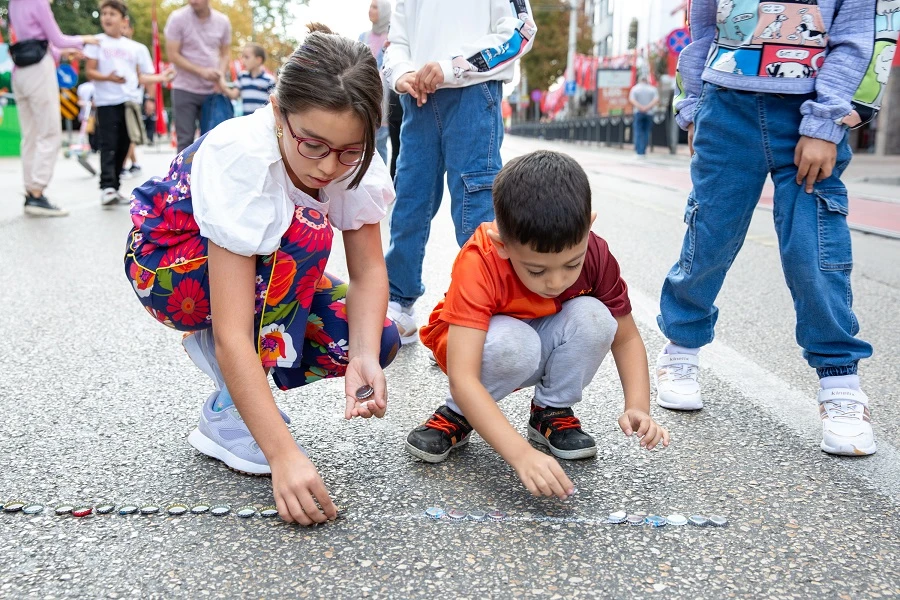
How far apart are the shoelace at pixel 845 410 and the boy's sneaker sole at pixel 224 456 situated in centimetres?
145

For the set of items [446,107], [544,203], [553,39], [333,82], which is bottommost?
[544,203]

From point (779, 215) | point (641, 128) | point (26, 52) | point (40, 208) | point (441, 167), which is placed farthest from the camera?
point (641, 128)

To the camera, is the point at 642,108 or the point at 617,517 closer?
the point at 617,517

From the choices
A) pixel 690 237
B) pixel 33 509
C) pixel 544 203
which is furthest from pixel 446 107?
pixel 33 509

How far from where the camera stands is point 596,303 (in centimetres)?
227

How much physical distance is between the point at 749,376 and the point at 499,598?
5.69ft

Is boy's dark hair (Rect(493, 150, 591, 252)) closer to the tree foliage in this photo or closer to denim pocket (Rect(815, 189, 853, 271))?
denim pocket (Rect(815, 189, 853, 271))

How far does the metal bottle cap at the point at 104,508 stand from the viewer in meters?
1.99

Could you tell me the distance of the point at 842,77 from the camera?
241 cm

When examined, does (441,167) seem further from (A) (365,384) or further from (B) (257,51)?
(B) (257,51)

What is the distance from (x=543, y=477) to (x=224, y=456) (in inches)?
31.7

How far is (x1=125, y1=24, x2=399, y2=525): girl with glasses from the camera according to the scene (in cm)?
191

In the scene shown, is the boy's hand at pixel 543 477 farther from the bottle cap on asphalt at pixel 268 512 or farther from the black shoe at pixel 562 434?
the bottle cap on asphalt at pixel 268 512

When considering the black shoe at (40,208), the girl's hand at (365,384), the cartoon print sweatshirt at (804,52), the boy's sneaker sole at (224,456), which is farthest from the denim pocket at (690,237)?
the black shoe at (40,208)
